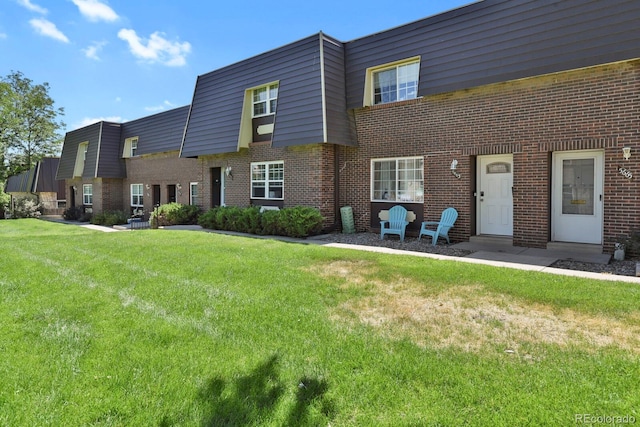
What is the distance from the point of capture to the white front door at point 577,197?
934 cm

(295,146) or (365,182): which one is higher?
(295,146)

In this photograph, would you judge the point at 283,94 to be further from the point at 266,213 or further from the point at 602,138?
the point at 602,138

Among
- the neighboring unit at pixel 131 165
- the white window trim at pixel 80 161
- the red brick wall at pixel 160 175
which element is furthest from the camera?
the white window trim at pixel 80 161

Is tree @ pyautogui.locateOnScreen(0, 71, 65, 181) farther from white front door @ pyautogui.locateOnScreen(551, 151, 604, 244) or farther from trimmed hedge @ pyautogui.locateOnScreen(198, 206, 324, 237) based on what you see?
white front door @ pyautogui.locateOnScreen(551, 151, 604, 244)

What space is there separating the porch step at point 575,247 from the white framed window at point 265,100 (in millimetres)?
10079

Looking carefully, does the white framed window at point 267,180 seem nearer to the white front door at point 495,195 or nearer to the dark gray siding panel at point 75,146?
the white front door at point 495,195

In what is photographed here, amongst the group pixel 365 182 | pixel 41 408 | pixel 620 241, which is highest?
pixel 365 182

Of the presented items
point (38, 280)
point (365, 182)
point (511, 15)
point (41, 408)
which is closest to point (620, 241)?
point (511, 15)

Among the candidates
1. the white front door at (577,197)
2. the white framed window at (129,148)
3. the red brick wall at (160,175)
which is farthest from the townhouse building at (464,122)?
the white framed window at (129,148)

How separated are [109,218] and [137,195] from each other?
2.66 meters

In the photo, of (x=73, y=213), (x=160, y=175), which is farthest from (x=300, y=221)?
(x=73, y=213)

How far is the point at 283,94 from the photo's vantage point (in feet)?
45.9

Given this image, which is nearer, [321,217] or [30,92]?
[321,217]

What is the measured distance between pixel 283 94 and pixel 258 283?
9.32 metres
